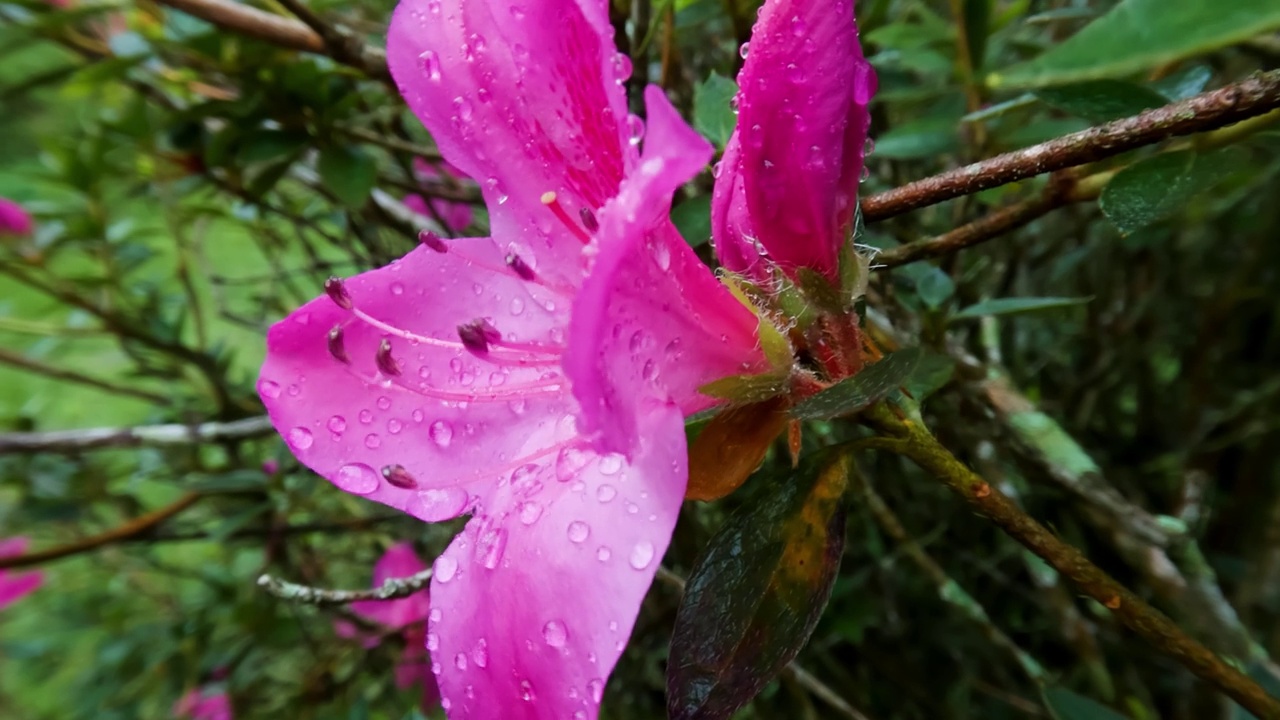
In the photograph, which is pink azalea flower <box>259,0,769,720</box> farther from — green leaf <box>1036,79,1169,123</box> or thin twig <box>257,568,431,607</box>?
green leaf <box>1036,79,1169,123</box>

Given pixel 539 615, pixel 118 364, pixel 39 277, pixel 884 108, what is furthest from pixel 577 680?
pixel 118 364

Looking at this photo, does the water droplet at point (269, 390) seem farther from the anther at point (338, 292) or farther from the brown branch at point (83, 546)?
the brown branch at point (83, 546)

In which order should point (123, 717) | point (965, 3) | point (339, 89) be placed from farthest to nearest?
point (123, 717) → point (339, 89) → point (965, 3)

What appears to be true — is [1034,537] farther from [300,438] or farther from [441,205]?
[441,205]

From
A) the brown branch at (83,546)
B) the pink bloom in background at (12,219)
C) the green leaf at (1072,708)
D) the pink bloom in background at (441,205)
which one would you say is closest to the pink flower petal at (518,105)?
the green leaf at (1072,708)

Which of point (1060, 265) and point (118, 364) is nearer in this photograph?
point (1060, 265)

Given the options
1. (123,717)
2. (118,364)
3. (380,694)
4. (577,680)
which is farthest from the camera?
(118,364)

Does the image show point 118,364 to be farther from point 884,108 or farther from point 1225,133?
point 1225,133
